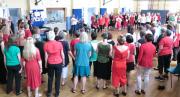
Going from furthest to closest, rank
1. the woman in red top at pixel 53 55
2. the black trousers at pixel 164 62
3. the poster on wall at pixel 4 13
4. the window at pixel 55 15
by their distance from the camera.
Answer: the window at pixel 55 15
the poster on wall at pixel 4 13
the black trousers at pixel 164 62
the woman in red top at pixel 53 55

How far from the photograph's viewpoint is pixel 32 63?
4559mm

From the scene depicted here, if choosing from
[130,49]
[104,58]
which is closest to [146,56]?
[130,49]

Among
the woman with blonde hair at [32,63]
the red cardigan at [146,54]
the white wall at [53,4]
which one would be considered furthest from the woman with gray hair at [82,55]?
the white wall at [53,4]

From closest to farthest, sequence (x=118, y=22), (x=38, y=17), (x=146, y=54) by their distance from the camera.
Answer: (x=146, y=54) → (x=38, y=17) → (x=118, y=22)

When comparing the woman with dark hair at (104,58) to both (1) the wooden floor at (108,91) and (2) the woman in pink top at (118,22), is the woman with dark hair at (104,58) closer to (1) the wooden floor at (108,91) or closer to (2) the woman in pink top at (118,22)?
(1) the wooden floor at (108,91)

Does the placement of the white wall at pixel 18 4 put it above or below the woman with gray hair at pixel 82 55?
above

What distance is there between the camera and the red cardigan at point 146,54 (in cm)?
482

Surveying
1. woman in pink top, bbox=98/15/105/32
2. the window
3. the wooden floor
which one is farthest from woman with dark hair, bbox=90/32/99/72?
woman in pink top, bbox=98/15/105/32

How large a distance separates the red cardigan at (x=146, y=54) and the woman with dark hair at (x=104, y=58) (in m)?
0.63

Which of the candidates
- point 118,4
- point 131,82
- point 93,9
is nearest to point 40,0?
point 93,9

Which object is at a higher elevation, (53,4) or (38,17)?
(53,4)

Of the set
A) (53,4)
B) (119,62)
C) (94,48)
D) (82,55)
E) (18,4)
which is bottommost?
(119,62)

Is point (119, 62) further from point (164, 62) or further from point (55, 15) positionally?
point (55, 15)

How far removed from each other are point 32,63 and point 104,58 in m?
1.43
